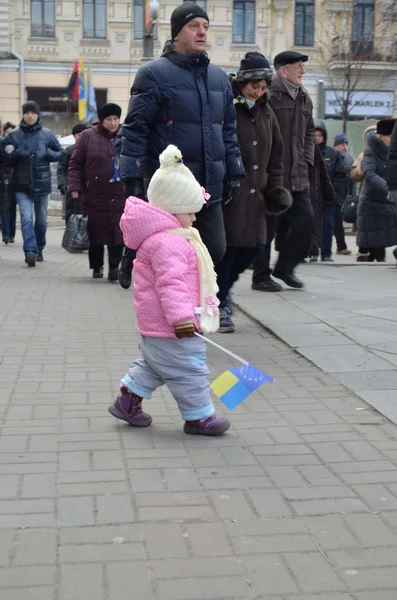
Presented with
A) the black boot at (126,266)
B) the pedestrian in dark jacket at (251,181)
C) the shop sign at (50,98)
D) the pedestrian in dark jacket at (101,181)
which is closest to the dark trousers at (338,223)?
the pedestrian in dark jacket at (101,181)

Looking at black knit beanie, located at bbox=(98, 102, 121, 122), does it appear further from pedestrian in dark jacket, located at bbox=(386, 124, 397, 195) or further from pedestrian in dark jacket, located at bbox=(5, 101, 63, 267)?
pedestrian in dark jacket, located at bbox=(386, 124, 397, 195)

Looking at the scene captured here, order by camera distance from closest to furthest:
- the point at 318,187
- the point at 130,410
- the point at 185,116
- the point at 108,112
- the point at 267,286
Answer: the point at 130,410, the point at 185,116, the point at 267,286, the point at 318,187, the point at 108,112

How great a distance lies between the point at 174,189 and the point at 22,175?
331 inches

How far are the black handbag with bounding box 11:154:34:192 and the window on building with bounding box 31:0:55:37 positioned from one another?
25.8 m

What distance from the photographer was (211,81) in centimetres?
649

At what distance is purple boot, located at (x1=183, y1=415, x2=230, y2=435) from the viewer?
4.68 meters

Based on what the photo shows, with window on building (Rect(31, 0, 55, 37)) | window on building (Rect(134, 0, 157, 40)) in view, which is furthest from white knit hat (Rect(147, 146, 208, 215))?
window on building (Rect(31, 0, 55, 37))

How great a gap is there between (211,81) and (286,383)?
79.1 inches

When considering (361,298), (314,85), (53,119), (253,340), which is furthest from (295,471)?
(314,85)

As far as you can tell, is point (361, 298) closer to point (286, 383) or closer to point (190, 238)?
point (286, 383)

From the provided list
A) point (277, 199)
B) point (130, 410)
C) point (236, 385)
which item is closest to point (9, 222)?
point (277, 199)

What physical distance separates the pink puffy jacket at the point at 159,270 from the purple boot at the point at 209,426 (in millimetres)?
419

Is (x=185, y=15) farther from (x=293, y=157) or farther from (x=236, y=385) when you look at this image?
(x=293, y=157)

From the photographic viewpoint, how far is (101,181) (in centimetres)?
1112
